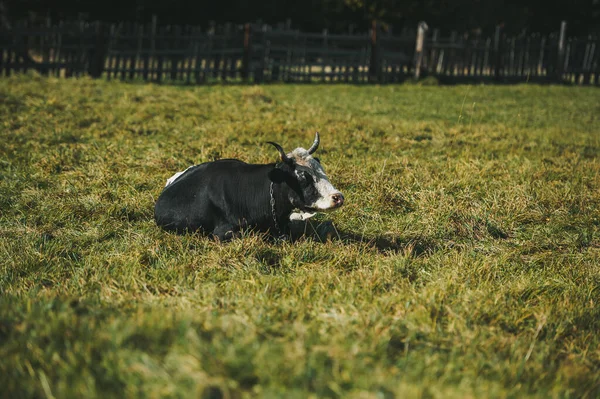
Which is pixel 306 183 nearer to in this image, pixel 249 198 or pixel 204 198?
pixel 249 198

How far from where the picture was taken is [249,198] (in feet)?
14.5

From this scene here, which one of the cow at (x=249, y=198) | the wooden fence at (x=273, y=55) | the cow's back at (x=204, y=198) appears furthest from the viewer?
the wooden fence at (x=273, y=55)

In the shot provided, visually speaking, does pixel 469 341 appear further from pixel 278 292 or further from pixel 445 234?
pixel 445 234

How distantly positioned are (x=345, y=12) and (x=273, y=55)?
22026 millimetres

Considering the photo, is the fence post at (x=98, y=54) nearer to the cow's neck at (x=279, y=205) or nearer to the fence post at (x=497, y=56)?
the fence post at (x=497, y=56)

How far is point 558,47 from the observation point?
64.1ft

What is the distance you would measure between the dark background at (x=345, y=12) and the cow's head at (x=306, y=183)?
2967 cm

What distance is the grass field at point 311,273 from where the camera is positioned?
214 centimetres

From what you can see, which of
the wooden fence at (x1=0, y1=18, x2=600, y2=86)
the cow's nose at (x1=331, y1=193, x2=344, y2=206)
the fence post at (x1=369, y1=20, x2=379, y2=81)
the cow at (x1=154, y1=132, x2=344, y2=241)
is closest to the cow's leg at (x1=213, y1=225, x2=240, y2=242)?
the cow at (x1=154, y1=132, x2=344, y2=241)

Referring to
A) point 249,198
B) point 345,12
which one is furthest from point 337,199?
point 345,12

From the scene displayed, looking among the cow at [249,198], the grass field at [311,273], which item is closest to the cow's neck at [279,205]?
the cow at [249,198]

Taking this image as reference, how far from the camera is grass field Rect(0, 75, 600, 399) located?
214cm

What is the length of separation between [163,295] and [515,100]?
1252 centimetres

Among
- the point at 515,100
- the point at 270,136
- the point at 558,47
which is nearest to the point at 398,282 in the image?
the point at 270,136
